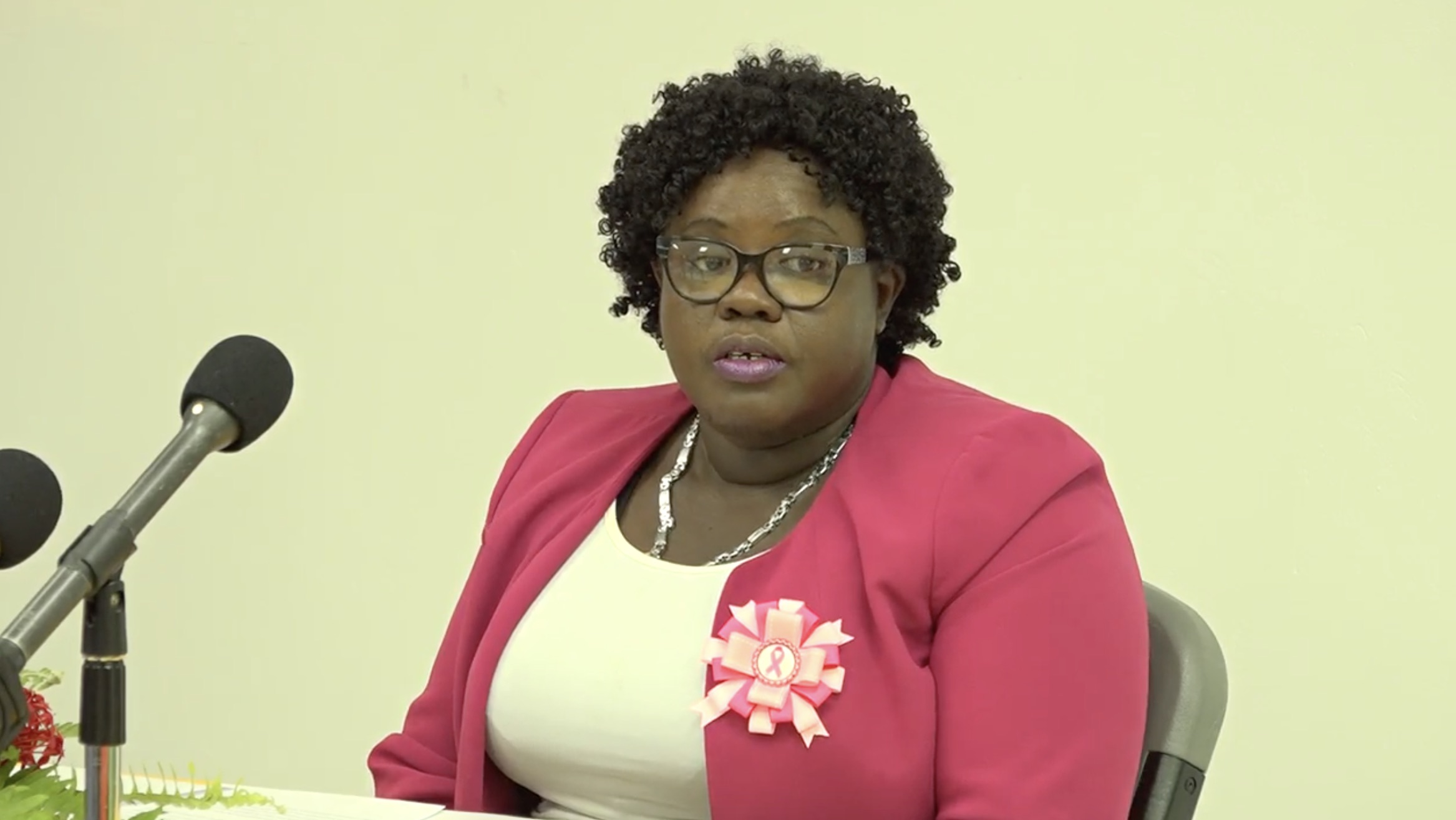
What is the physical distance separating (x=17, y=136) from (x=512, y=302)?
1186 mm

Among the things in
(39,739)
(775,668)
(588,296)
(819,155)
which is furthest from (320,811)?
(588,296)

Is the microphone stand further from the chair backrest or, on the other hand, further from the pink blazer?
the chair backrest

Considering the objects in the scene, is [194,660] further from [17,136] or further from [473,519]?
[17,136]

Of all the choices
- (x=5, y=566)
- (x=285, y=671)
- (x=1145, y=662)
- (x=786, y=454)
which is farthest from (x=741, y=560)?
(x=285, y=671)

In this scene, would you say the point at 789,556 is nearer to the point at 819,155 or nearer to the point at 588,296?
the point at 819,155

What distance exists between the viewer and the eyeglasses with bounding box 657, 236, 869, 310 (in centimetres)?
191

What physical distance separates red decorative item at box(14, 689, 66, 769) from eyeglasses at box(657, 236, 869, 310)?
2.80 ft

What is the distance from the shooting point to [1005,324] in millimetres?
2854

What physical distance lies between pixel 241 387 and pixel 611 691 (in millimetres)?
777

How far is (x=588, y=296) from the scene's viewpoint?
3.17 metres

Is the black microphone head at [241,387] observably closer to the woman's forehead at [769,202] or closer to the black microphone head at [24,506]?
the black microphone head at [24,506]

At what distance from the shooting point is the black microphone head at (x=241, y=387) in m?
1.22

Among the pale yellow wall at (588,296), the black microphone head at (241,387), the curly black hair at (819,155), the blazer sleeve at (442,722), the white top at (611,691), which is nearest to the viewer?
the black microphone head at (241,387)

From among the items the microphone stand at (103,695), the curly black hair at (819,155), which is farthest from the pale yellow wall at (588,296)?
the microphone stand at (103,695)
